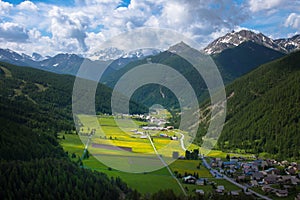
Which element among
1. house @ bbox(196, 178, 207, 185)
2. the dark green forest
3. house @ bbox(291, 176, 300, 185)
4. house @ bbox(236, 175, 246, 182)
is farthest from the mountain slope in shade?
the dark green forest

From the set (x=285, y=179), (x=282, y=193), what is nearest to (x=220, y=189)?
(x=282, y=193)

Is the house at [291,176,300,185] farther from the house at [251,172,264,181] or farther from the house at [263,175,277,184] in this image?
the house at [251,172,264,181]

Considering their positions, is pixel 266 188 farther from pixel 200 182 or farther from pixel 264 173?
pixel 200 182

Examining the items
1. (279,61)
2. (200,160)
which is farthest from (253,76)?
(200,160)

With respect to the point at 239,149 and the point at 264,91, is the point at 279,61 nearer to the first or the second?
the point at 264,91

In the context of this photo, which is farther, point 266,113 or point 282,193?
point 266,113
